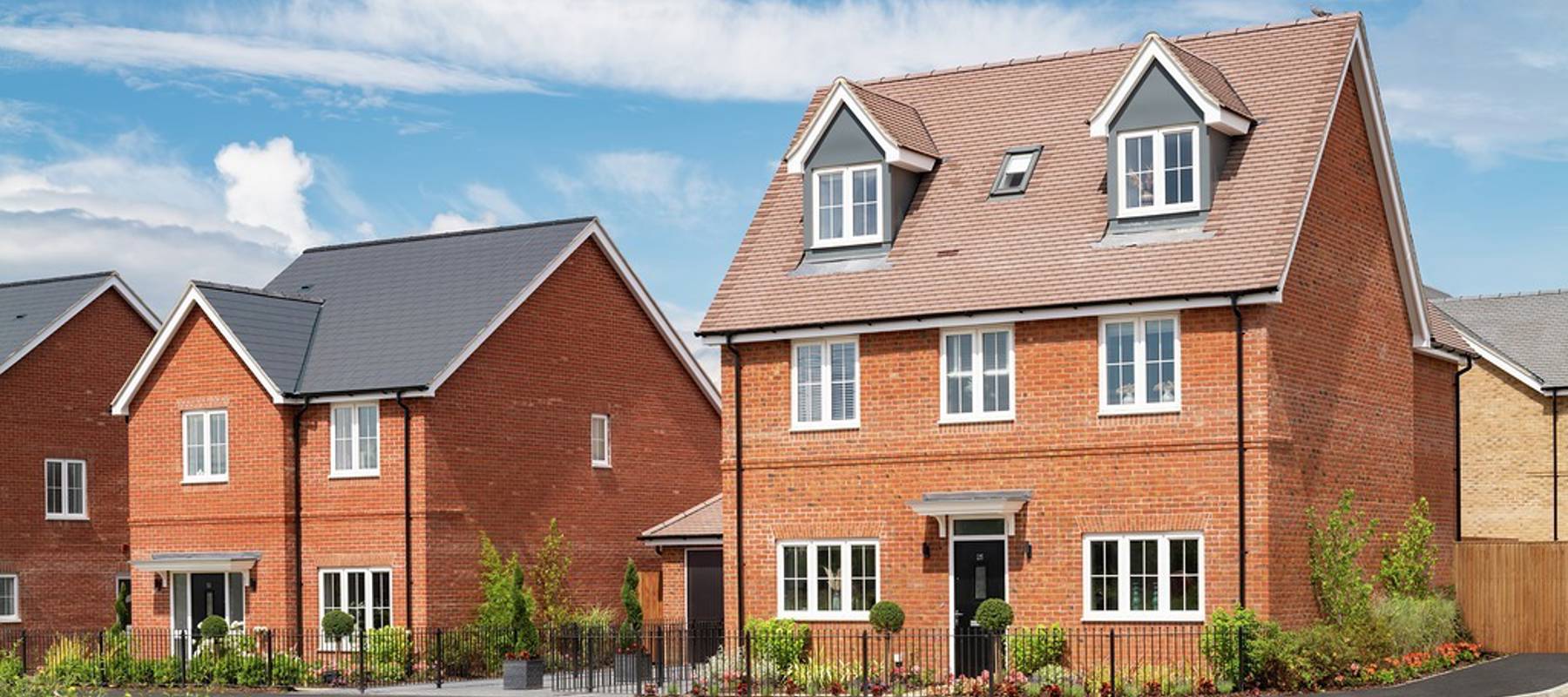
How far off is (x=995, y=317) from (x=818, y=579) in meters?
5.58

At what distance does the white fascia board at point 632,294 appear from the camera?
40.8 metres

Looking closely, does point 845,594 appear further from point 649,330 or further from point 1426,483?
point 649,330

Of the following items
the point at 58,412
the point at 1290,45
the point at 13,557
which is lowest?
the point at 13,557

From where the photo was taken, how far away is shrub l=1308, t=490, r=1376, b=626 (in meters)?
31.4

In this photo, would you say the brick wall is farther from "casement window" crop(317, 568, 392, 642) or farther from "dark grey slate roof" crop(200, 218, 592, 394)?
"casement window" crop(317, 568, 392, 642)

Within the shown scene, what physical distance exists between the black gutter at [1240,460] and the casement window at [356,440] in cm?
1852

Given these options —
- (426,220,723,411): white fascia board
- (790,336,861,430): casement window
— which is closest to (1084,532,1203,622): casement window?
(790,336,861,430): casement window

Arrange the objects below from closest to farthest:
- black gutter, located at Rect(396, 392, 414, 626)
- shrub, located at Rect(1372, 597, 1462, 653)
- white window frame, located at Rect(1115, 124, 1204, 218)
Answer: white window frame, located at Rect(1115, 124, 1204, 218)
shrub, located at Rect(1372, 597, 1462, 653)
black gutter, located at Rect(396, 392, 414, 626)

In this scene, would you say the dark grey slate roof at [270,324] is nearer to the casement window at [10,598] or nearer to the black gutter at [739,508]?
the casement window at [10,598]

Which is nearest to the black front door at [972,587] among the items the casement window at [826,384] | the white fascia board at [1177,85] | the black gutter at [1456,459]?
the casement window at [826,384]

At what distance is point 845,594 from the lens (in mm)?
33531

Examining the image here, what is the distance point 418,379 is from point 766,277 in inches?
345

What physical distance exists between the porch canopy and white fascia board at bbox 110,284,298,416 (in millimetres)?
15470

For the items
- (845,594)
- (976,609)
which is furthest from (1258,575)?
(845,594)
